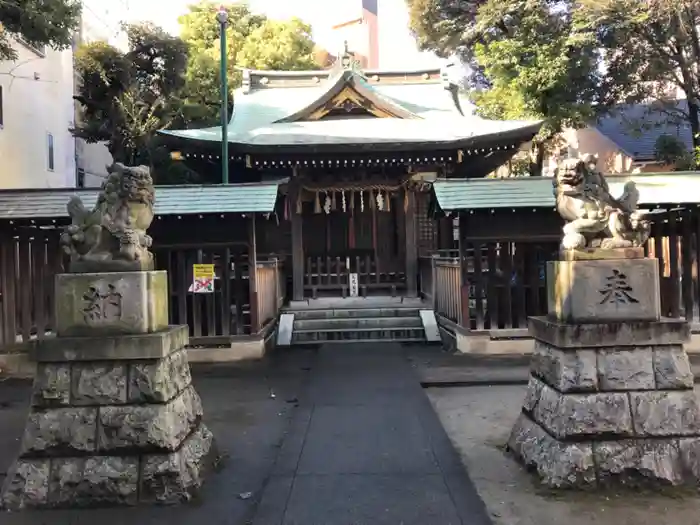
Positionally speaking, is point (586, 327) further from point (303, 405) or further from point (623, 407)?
point (303, 405)

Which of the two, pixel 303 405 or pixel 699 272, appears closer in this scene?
pixel 303 405

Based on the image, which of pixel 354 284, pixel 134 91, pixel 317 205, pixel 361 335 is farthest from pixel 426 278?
pixel 134 91

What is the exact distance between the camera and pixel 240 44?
102ft

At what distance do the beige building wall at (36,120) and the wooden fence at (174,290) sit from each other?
10198 mm

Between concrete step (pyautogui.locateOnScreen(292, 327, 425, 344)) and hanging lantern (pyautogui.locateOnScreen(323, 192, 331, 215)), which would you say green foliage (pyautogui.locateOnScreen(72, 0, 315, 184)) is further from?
concrete step (pyautogui.locateOnScreen(292, 327, 425, 344))

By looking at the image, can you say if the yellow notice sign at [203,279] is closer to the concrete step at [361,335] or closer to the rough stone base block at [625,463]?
the concrete step at [361,335]

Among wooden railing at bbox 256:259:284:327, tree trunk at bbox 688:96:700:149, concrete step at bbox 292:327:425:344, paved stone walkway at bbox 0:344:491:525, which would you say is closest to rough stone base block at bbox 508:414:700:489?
paved stone walkway at bbox 0:344:491:525

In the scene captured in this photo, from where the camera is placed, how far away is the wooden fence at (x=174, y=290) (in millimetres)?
10461

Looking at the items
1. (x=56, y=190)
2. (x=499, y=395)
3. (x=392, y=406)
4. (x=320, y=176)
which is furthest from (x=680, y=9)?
(x=56, y=190)

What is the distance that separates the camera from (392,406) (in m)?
7.43

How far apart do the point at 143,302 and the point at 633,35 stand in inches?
722

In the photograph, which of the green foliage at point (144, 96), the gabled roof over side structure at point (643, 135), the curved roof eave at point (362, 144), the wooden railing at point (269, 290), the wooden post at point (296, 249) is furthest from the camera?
the gabled roof over side structure at point (643, 135)

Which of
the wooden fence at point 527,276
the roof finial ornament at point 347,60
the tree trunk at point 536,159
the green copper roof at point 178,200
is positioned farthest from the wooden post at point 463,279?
the tree trunk at point 536,159

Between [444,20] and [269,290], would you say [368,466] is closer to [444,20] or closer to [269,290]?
[269,290]
